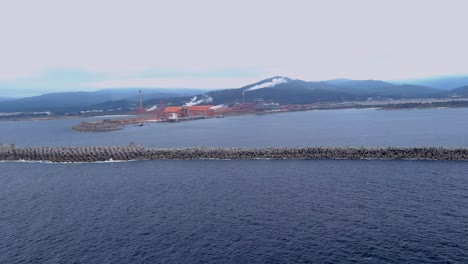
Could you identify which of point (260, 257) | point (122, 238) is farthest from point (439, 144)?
point (122, 238)

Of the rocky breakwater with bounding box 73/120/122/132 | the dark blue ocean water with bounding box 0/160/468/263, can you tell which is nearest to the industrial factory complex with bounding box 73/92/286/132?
the rocky breakwater with bounding box 73/120/122/132

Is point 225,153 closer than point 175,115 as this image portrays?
Yes

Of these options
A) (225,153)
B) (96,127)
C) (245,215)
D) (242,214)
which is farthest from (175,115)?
(245,215)

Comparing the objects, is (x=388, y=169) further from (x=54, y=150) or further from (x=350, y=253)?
(x=54, y=150)

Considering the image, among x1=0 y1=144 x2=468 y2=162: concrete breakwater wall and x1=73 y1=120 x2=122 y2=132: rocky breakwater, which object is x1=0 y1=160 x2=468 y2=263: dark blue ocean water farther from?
x1=73 y1=120 x2=122 y2=132: rocky breakwater

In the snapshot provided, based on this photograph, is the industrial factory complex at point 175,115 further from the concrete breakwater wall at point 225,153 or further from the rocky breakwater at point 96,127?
the concrete breakwater wall at point 225,153

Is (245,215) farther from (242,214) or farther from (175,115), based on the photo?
(175,115)

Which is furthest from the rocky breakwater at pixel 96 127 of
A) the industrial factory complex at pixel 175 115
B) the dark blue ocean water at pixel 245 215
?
the dark blue ocean water at pixel 245 215
